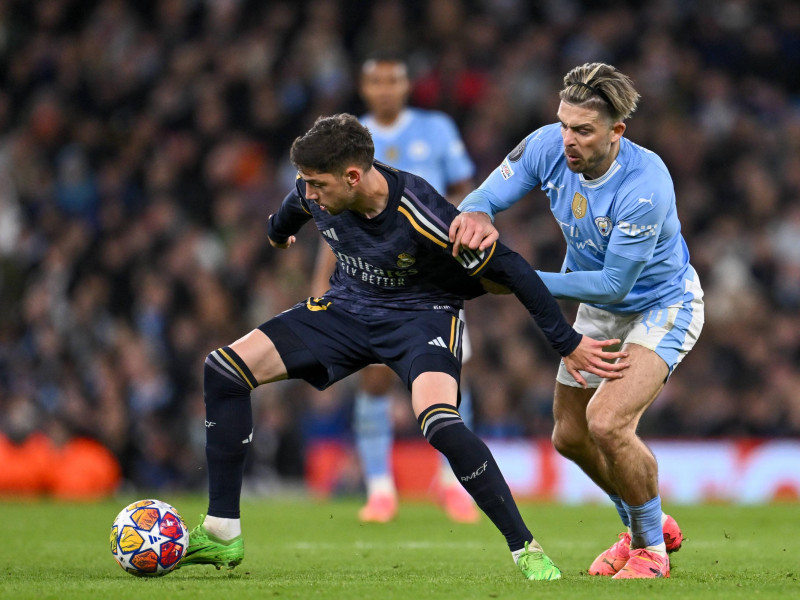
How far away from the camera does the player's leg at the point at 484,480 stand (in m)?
4.81

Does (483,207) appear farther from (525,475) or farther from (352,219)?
(525,475)

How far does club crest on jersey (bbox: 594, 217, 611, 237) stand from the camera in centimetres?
527

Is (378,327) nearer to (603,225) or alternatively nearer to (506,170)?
(506,170)

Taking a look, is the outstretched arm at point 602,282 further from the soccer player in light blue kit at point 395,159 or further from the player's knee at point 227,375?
the soccer player in light blue kit at point 395,159

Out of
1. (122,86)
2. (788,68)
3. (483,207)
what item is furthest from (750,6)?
(483,207)

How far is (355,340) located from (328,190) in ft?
2.42

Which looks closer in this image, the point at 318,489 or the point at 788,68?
the point at 318,489

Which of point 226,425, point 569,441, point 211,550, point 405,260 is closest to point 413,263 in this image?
point 405,260

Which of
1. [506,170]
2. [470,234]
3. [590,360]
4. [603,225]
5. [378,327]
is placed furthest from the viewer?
[506,170]

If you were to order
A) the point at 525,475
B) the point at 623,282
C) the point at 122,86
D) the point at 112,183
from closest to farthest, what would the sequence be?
the point at 623,282 → the point at 525,475 → the point at 112,183 → the point at 122,86

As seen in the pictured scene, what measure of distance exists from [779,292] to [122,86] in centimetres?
878

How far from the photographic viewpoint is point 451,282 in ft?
17.8

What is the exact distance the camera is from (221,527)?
A: 5273 millimetres

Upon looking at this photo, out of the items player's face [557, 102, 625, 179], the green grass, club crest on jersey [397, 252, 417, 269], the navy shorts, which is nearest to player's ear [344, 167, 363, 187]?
club crest on jersey [397, 252, 417, 269]
